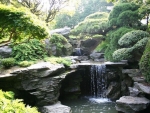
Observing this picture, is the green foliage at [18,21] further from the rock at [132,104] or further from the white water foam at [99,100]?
the white water foam at [99,100]

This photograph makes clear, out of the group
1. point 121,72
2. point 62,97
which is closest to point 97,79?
point 121,72

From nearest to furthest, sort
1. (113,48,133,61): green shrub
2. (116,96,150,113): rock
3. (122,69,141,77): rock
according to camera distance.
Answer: (116,96,150,113): rock < (122,69,141,77): rock < (113,48,133,61): green shrub

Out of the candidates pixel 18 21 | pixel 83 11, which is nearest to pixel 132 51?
pixel 18 21

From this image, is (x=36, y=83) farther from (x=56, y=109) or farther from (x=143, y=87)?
(x=143, y=87)

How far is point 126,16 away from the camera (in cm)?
1355

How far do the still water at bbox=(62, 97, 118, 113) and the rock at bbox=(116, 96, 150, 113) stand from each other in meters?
1.10

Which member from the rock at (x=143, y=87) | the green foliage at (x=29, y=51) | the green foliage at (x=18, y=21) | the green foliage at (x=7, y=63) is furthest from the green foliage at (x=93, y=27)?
the green foliage at (x=18, y=21)

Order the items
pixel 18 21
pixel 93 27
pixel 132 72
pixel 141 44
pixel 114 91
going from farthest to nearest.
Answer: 1. pixel 93 27
2. pixel 114 91
3. pixel 132 72
4. pixel 141 44
5. pixel 18 21

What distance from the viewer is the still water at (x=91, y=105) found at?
9.88 metres

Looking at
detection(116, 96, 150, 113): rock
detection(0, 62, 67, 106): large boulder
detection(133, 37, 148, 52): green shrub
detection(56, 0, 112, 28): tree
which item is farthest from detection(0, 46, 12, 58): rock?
detection(56, 0, 112, 28): tree

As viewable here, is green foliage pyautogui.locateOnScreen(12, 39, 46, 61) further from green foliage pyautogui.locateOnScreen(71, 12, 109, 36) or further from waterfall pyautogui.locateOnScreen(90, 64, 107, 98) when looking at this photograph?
green foliage pyautogui.locateOnScreen(71, 12, 109, 36)

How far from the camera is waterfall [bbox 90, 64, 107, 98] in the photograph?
12680mm

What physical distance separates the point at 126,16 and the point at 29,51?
7.82m

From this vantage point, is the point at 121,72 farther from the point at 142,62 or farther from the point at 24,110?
the point at 24,110
